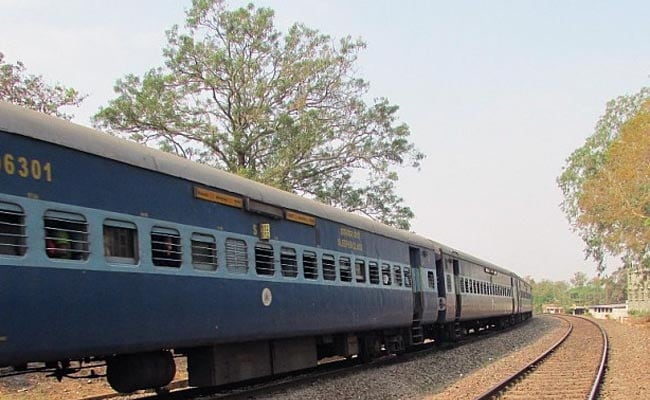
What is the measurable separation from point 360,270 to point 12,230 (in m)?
9.42

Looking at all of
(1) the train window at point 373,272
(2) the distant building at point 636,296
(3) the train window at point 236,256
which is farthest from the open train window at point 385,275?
(2) the distant building at point 636,296

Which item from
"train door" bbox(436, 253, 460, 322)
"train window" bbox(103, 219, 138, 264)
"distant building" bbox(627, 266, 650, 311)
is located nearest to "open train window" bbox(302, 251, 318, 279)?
"train window" bbox(103, 219, 138, 264)

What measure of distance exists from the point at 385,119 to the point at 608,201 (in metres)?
10.8

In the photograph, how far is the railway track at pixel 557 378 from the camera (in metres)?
11.7

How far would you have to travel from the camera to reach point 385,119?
30.8 meters

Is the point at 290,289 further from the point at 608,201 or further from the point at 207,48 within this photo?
the point at 608,201

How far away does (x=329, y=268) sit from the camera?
13523mm

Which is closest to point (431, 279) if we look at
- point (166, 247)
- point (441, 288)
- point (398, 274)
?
point (441, 288)

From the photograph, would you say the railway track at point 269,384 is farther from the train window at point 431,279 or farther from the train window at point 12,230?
the train window at point 12,230

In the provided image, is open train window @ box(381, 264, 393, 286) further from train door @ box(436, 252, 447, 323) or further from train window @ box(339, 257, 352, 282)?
train door @ box(436, 252, 447, 323)

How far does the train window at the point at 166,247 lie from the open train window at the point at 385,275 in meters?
8.29

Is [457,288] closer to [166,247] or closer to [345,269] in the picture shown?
[345,269]

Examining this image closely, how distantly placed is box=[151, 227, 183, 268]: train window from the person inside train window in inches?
51.9

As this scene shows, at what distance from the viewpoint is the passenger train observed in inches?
263
